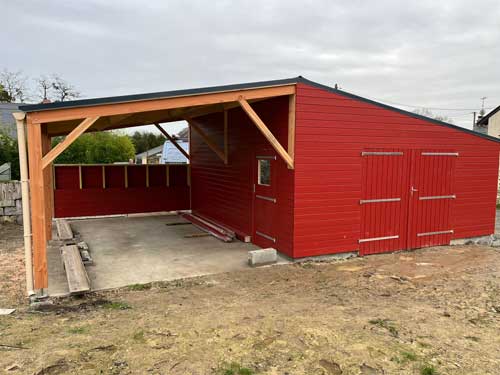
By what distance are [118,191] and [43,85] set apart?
85.8ft

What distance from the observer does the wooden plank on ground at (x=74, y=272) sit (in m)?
4.47

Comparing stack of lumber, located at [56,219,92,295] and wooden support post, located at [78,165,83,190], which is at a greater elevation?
wooden support post, located at [78,165,83,190]

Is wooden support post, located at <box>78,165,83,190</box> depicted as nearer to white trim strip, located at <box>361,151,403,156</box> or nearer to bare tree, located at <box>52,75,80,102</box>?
white trim strip, located at <box>361,151,403,156</box>

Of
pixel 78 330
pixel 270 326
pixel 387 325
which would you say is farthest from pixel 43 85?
pixel 387 325

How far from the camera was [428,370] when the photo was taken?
280 cm

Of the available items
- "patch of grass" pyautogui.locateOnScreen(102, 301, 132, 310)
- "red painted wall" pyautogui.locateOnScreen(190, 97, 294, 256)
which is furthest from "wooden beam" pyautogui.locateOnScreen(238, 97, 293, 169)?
"patch of grass" pyautogui.locateOnScreen(102, 301, 132, 310)

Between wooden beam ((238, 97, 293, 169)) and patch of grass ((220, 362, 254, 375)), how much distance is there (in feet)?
11.6

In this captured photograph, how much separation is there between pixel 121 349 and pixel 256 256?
3.04m

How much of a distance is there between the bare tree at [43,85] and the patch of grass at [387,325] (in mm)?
34241

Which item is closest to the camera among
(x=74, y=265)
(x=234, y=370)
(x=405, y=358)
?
(x=234, y=370)

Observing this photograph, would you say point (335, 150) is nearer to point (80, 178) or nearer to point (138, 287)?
point (138, 287)

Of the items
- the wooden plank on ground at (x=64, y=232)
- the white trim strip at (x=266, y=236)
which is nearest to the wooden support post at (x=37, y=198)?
the wooden plank on ground at (x=64, y=232)

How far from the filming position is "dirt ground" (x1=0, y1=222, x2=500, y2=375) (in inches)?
113

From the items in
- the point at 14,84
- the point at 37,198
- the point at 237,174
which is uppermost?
the point at 14,84
